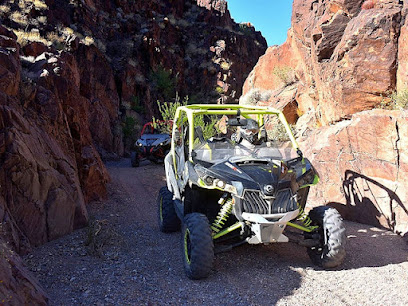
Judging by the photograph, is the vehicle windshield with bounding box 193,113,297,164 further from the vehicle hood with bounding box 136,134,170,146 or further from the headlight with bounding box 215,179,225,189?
the vehicle hood with bounding box 136,134,170,146

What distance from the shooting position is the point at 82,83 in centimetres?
1491

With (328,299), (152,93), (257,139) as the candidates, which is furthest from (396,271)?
(152,93)

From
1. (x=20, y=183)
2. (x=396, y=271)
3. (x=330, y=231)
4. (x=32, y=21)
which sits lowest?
(x=396, y=271)

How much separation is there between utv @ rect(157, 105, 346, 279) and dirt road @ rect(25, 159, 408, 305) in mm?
285

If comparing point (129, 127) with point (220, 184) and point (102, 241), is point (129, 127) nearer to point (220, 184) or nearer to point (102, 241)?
point (102, 241)

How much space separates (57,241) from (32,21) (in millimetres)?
18290

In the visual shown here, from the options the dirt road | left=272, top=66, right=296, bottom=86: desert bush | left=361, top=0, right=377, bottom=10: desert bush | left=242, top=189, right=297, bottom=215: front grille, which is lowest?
the dirt road

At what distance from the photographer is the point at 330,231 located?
12.8 ft

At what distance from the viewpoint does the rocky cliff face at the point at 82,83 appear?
176 inches

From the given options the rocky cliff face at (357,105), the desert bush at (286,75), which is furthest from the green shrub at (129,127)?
the rocky cliff face at (357,105)

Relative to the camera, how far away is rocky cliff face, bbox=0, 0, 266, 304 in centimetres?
447

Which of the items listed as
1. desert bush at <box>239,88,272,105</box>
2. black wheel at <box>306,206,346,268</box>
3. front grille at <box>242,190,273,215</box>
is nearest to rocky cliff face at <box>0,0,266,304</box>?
front grille at <box>242,190,273,215</box>

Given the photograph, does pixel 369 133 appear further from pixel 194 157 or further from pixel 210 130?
pixel 210 130

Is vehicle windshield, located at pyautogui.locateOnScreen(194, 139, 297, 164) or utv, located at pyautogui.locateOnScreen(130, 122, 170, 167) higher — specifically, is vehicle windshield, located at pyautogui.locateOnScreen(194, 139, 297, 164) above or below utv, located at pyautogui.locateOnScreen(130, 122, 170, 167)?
above
